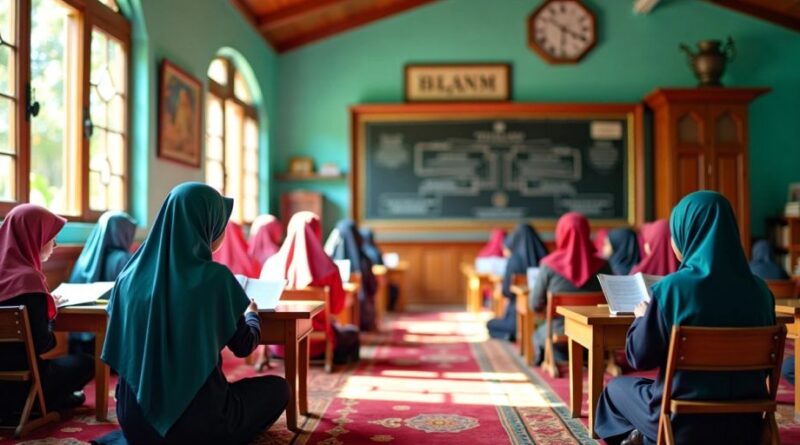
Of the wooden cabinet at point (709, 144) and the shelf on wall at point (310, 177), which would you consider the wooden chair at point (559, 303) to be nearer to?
the wooden cabinet at point (709, 144)

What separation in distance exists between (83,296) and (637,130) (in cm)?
740

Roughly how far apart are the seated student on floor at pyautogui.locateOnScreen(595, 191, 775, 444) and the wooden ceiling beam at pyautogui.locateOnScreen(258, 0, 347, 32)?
260 inches

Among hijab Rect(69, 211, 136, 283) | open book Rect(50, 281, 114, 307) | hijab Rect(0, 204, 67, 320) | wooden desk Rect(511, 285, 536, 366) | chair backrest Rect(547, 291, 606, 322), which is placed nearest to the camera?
hijab Rect(0, 204, 67, 320)

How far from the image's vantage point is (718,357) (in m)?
2.43

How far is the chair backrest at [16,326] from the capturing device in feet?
9.88

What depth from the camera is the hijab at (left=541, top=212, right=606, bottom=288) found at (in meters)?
4.64

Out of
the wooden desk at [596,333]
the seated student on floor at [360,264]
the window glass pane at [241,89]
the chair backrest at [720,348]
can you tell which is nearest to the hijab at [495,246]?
the seated student on floor at [360,264]

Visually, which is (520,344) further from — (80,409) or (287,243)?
(80,409)

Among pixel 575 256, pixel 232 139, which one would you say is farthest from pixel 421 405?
pixel 232 139

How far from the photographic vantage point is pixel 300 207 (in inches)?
374

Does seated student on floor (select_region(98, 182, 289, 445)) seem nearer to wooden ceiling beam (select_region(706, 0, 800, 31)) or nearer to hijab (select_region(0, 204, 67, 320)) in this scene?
hijab (select_region(0, 204, 67, 320))

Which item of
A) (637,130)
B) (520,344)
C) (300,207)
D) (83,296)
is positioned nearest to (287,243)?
(83,296)

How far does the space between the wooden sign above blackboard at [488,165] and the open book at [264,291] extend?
616cm

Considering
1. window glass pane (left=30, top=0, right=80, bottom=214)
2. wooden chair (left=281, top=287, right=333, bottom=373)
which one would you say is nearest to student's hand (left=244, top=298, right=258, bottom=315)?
wooden chair (left=281, top=287, right=333, bottom=373)
